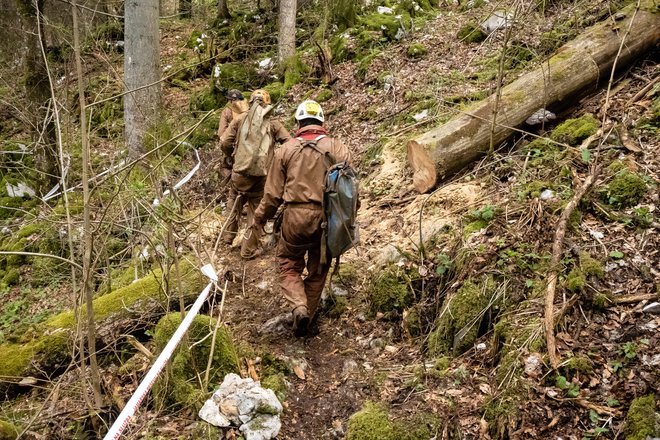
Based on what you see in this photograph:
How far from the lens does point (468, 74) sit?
343 inches

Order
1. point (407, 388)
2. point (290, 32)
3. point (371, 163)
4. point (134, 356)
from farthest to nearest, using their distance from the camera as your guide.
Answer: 1. point (290, 32)
2. point (371, 163)
3. point (134, 356)
4. point (407, 388)

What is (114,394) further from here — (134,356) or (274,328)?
(274,328)

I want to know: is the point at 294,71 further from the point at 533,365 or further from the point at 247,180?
the point at 533,365

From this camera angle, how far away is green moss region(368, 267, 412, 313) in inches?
202

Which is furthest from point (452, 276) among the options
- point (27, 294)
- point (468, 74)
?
point (27, 294)

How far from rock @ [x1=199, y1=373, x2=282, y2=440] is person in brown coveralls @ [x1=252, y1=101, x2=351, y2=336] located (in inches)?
51.0

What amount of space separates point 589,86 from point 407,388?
4.82 meters

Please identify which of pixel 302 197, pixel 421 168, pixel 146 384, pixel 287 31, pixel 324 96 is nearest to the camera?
pixel 146 384

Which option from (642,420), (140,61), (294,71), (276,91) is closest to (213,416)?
(642,420)

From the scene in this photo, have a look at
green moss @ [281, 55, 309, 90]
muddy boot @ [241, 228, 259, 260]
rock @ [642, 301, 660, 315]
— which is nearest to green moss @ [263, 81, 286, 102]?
green moss @ [281, 55, 309, 90]

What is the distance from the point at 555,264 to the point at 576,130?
7.89 ft

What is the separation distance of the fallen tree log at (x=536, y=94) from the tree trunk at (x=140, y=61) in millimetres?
6082

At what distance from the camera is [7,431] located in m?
3.97

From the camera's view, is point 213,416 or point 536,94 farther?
point 536,94
